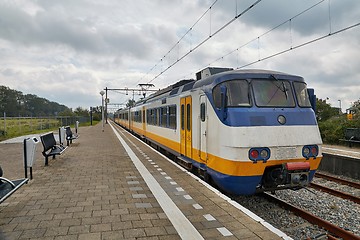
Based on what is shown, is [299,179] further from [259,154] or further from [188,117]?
[188,117]

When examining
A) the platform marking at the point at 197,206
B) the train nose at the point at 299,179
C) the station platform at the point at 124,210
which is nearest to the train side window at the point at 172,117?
the station platform at the point at 124,210

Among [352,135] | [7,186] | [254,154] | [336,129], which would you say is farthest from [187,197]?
[336,129]

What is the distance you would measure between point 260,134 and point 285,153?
688 mm

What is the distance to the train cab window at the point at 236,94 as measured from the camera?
20.9 ft

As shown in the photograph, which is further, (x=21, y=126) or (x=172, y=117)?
(x=21, y=126)

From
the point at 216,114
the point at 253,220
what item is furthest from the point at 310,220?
the point at 216,114

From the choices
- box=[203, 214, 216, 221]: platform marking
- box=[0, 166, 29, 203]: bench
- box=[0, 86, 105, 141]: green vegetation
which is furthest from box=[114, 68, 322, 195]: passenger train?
box=[0, 86, 105, 141]: green vegetation

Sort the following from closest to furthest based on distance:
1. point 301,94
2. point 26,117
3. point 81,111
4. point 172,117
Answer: point 301,94 → point 172,117 → point 26,117 → point 81,111

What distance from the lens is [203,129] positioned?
741 cm

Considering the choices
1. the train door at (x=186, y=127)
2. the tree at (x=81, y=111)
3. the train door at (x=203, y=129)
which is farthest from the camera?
the tree at (x=81, y=111)

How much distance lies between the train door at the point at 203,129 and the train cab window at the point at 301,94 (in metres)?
2.09

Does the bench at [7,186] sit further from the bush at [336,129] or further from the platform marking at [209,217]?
the bush at [336,129]

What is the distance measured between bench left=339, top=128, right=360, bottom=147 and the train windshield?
12466 millimetres

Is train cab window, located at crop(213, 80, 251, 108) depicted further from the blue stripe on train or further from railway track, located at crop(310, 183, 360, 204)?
railway track, located at crop(310, 183, 360, 204)
